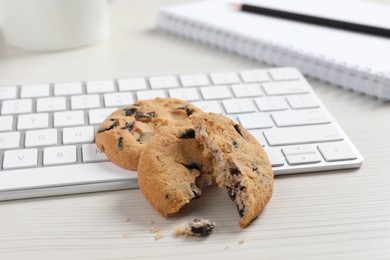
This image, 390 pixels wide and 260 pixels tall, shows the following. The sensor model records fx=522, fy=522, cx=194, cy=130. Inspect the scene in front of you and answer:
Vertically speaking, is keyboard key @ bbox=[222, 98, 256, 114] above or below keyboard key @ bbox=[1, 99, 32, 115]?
above

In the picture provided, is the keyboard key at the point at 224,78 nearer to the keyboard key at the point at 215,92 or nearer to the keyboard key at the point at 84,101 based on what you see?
the keyboard key at the point at 215,92

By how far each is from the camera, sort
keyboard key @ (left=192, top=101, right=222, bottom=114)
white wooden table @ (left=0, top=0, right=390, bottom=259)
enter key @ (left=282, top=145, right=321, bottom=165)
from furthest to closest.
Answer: keyboard key @ (left=192, top=101, right=222, bottom=114)
enter key @ (left=282, top=145, right=321, bottom=165)
white wooden table @ (left=0, top=0, right=390, bottom=259)

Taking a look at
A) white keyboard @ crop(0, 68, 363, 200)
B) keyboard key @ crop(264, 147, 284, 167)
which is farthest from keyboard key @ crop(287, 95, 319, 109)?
keyboard key @ crop(264, 147, 284, 167)

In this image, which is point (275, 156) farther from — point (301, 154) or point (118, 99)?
point (118, 99)

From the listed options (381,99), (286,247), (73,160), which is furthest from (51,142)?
(381,99)

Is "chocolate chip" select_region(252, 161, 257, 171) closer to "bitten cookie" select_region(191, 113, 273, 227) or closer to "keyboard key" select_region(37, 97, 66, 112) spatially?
"bitten cookie" select_region(191, 113, 273, 227)

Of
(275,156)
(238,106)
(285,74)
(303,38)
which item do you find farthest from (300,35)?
(275,156)
